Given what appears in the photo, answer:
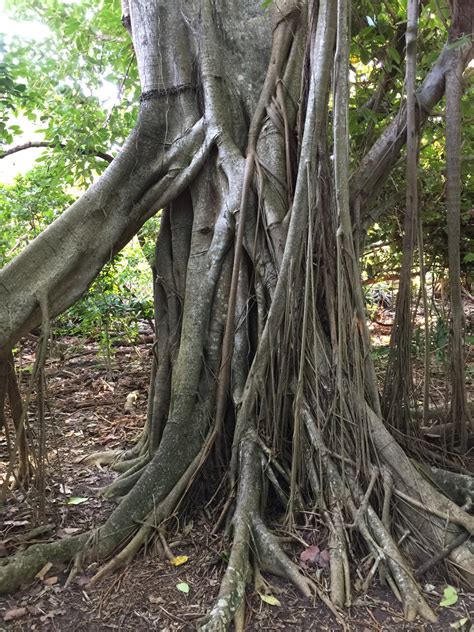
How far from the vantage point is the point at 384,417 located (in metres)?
3.31

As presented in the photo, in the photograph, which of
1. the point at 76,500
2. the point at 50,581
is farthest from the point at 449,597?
the point at 76,500

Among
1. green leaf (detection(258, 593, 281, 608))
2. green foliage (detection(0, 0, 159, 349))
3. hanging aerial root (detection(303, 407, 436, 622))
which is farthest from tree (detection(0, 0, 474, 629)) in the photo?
green foliage (detection(0, 0, 159, 349))

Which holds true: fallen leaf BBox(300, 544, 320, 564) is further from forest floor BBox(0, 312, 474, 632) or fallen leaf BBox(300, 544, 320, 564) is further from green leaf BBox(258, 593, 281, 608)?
green leaf BBox(258, 593, 281, 608)

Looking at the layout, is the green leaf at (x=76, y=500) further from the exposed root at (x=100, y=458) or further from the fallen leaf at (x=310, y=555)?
the fallen leaf at (x=310, y=555)

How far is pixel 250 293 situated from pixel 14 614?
191 cm

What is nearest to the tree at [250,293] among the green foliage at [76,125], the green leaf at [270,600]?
the green leaf at [270,600]

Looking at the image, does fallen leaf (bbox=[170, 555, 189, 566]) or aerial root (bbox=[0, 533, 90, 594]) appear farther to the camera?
fallen leaf (bbox=[170, 555, 189, 566])

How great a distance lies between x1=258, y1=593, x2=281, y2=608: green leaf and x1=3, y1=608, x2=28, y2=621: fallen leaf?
0.95m

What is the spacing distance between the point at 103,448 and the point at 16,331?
1672mm

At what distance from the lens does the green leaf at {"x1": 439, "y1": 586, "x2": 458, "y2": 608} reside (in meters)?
2.19

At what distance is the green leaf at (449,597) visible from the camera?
219 centimetres

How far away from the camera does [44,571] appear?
7.97ft

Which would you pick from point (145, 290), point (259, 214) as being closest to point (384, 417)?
point (259, 214)

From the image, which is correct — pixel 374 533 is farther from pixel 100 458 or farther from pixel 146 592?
pixel 100 458
